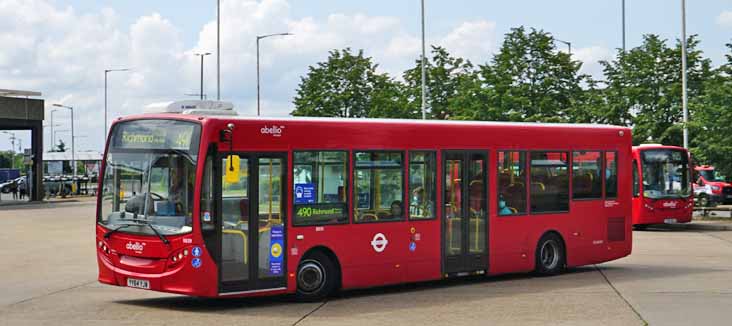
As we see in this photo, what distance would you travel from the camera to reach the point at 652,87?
158 ft

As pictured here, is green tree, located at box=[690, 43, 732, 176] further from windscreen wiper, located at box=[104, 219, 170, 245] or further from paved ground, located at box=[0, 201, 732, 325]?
windscreen wiper, located at box=[104, 219, 170, 245]

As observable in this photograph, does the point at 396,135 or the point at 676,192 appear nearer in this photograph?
the point at 396,135

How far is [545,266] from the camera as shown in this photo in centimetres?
1856

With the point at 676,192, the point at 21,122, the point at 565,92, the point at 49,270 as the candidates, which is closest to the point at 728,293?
the point at 49,270

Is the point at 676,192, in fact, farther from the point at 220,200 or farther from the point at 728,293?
the point at 220,200

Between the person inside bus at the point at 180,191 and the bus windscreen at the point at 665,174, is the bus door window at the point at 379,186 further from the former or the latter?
the bus windscreen at the point at 665,174

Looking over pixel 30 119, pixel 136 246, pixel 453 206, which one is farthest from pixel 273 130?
pixel 30 119

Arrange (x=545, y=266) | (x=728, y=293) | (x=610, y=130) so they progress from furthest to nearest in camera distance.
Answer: (x=610, y=130) < (x=545, y=266) < (x=728, y=293)

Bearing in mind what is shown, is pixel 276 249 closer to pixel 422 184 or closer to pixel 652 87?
pixel 422 184

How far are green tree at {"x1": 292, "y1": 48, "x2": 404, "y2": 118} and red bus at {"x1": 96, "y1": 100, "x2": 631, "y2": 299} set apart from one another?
35136 mm

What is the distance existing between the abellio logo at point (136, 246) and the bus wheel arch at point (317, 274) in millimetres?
2063

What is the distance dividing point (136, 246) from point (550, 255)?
7.53 m

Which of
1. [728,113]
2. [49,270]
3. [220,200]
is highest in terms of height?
[728,113]

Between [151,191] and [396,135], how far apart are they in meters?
3.81
